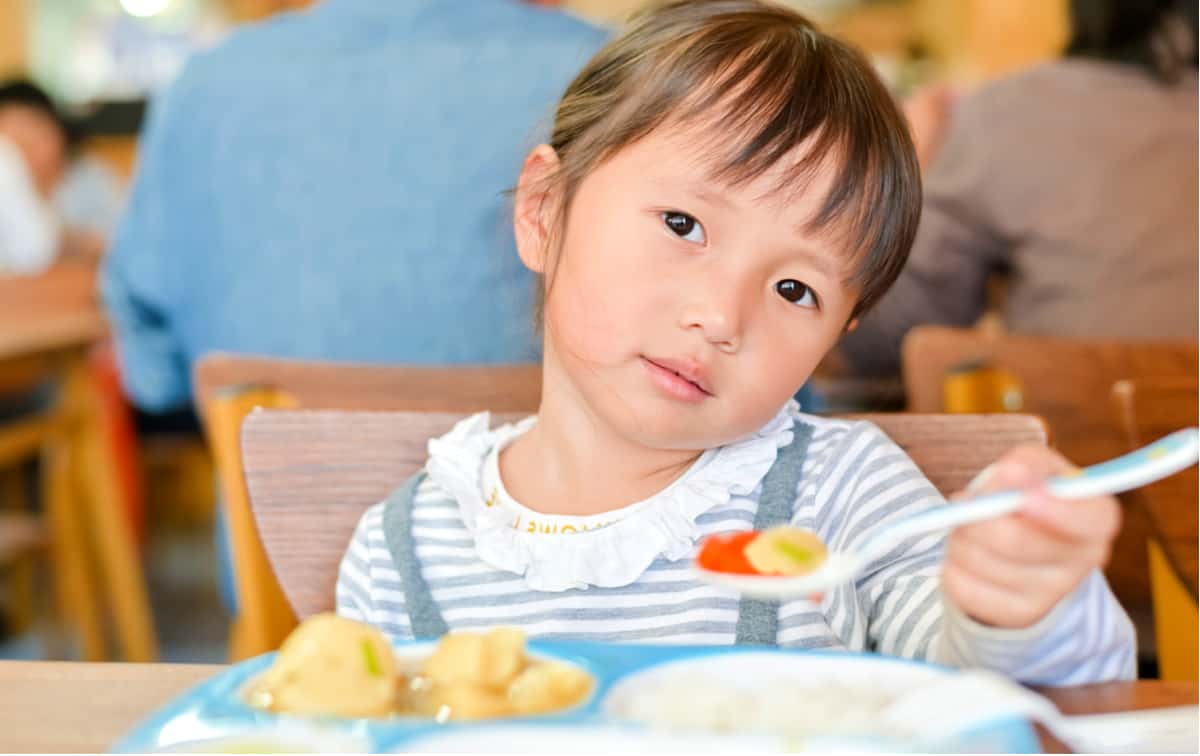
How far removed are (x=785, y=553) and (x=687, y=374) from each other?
9.3 inches

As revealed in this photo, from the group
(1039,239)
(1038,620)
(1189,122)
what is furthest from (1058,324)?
(1038,620)

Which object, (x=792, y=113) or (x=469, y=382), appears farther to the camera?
(x=469, y=382)

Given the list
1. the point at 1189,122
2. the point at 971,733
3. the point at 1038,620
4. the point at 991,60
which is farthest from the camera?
the point at 991,60

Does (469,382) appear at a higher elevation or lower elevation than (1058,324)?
higher

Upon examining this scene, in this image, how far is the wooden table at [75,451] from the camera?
8.78ft

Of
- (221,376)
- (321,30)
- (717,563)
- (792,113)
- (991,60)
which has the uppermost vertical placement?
(792,113)

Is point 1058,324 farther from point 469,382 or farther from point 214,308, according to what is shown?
point 214,308

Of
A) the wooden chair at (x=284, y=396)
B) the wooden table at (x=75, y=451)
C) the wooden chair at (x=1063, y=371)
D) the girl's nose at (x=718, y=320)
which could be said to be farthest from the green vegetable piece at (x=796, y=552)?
the wooden table at (x=75, y=451)

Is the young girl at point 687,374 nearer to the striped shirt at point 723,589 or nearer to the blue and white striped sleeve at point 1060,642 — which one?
the striped shirt at point 723,589

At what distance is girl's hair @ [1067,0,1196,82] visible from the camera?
1.69 metres

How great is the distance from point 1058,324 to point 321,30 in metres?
1.02

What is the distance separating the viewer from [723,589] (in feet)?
2.74

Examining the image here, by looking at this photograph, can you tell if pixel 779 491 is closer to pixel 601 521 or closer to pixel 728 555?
pixel 601 521

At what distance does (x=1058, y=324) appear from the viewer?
176 centimetres
